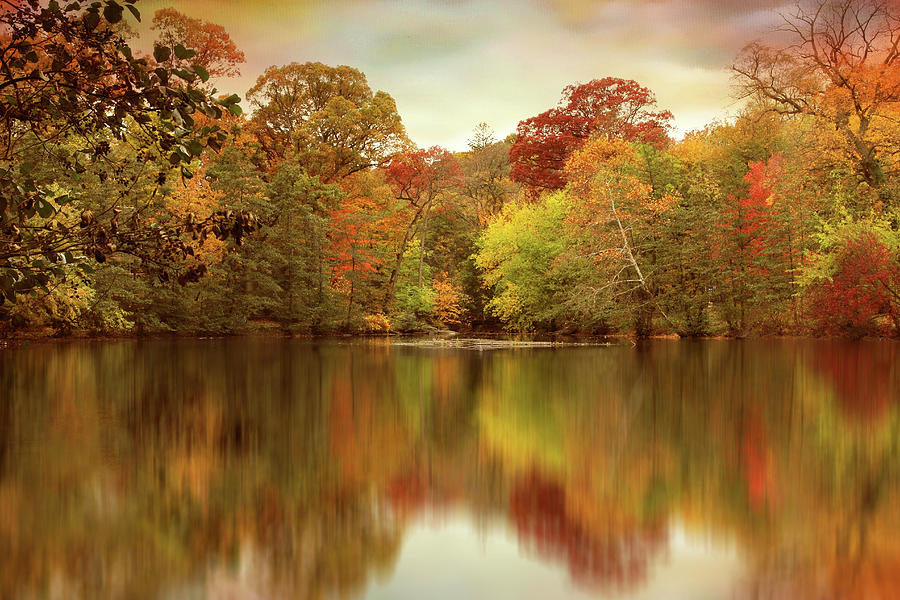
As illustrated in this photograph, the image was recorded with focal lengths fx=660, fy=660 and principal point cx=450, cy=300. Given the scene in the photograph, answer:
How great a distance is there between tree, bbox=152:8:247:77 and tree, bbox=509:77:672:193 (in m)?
15.8

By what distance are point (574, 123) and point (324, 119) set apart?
1394 cm

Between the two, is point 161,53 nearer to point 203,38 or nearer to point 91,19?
point 91,19

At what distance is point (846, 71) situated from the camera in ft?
73.8

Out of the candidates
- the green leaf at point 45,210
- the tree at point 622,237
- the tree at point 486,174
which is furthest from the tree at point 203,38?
the green leaf at point 45,210

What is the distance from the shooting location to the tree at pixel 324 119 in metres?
30.0

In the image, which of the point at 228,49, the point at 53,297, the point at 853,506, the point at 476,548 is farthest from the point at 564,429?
the point at 228,49

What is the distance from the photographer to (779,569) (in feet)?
8.21

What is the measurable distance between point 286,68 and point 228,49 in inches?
113

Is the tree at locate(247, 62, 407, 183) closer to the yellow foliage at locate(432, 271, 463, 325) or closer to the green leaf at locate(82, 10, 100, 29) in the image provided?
the yellow foliage at locate(432, 271, 463, 325)

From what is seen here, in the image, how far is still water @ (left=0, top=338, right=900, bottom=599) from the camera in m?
2.48

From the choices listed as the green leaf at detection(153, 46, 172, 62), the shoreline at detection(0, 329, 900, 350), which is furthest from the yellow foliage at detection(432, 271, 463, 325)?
the green leaf at detection(153, 46, 172, 62)

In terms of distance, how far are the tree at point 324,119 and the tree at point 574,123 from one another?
814 centimetres

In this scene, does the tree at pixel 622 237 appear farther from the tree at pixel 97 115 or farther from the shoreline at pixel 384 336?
the tree at pixel 97 115

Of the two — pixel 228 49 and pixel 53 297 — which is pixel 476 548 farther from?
pixel 228 49
